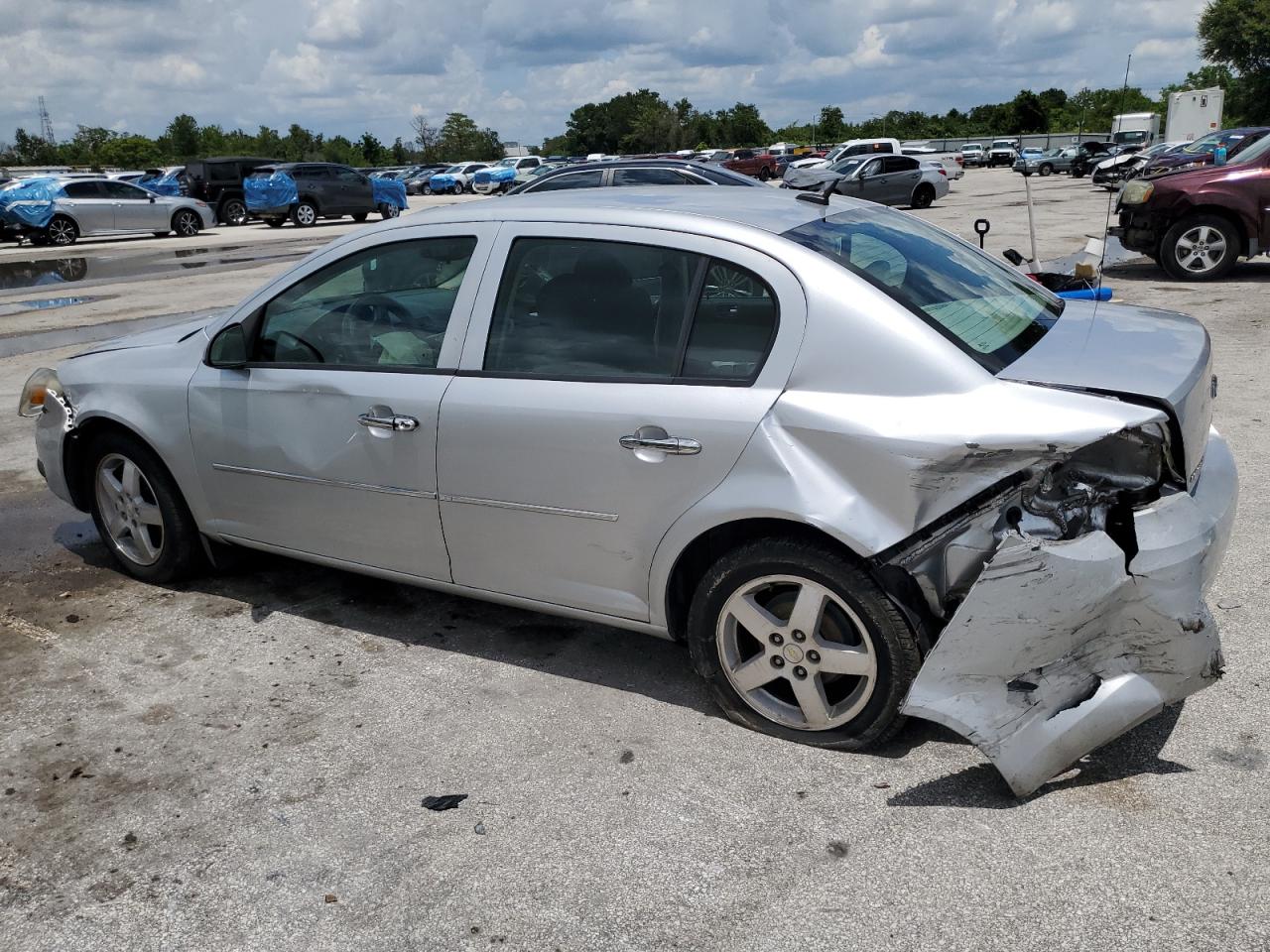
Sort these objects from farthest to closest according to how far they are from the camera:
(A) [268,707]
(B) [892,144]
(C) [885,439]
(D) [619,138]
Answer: (D) [619,138] < (B) [892,144] < (A) [268,707] < (C) [885,439]

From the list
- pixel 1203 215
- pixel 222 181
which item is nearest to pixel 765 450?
pixel 1203 215

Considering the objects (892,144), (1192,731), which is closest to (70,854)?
(1192,731)

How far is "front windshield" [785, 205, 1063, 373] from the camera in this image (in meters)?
3.32

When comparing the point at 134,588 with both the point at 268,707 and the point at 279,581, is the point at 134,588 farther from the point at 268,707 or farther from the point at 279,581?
the point at 268,707

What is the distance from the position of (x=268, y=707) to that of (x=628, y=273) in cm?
194

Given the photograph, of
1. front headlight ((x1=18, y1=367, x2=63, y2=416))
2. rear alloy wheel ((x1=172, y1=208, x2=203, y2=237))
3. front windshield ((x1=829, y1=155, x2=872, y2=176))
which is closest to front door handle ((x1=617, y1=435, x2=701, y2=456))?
front headlight ((x1=18, y1=367, x2=63, y2=416))

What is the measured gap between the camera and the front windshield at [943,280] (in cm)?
332

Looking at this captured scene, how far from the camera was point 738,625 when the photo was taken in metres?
3.47

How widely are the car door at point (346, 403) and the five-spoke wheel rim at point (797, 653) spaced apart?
118 cm

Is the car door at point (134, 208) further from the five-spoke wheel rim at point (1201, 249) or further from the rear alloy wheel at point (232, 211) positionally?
the five-spoke wheel rim at point (1201, 249)

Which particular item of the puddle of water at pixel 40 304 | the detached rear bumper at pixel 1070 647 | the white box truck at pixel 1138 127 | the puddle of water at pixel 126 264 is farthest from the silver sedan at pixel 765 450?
the white box truck at pixel 1138 127

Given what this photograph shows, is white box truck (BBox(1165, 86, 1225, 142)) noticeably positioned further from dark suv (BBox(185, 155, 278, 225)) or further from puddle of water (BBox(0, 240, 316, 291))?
puddle of water (BBox(0, 240, 316, 291))

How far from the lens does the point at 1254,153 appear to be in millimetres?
11938

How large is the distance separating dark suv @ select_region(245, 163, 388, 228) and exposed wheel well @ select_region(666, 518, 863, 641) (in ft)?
98.9
